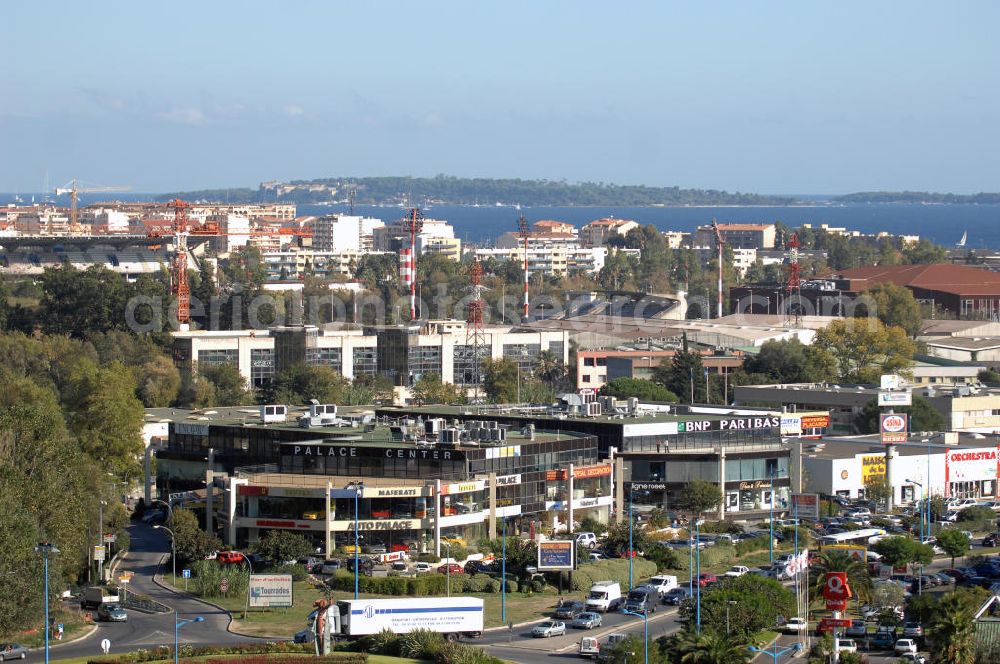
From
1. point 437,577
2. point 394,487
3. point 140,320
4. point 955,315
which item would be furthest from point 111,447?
point 955,315

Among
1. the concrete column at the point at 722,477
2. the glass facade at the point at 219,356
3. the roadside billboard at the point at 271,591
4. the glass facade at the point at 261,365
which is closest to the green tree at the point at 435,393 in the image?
the glass facade at the point at 261,365

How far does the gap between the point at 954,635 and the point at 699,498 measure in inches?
1007

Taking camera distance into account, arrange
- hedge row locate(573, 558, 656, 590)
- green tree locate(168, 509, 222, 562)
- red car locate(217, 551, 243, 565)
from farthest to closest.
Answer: green tree locate(168, 509, 222, 562) < red car locate(217, 551, 243, 565) < hedge row locate(573, 558, 656, 590)

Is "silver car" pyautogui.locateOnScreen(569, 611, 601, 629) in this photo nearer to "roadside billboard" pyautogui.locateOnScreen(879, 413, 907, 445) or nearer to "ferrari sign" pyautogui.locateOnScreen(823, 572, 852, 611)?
"ferrari sign" pyautogui.locateOnScreen(823, 572, 852, 611)

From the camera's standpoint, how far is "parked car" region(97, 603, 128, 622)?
2108 inches

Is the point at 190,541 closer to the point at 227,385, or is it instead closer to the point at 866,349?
the point at 227,385

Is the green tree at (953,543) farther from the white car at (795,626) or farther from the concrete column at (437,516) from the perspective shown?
the concrete column at (437,516)

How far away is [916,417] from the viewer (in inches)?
3681

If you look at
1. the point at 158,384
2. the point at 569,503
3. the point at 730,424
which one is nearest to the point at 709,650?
the point at 569,503

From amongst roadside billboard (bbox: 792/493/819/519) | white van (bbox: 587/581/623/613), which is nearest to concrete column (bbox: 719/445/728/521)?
roadside billboard (bbox: 792/493/819/519)

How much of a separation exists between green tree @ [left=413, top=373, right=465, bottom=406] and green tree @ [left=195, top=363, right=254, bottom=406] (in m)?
9.46

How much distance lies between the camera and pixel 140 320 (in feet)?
413

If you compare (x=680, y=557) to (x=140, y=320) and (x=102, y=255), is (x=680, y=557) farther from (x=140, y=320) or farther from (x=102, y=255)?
(x=102, y=255)

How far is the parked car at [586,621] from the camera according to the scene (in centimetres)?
5247
